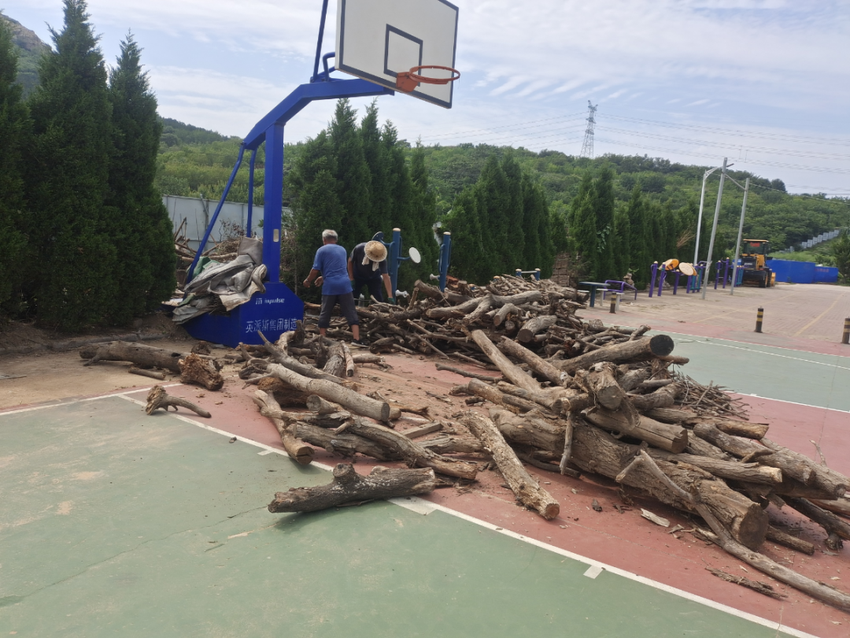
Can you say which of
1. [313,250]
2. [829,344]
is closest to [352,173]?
[313,250]

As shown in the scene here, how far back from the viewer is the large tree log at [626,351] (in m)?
6.09

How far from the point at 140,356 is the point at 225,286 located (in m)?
2.24

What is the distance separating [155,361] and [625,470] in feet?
19.1

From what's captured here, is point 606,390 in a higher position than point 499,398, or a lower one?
higher

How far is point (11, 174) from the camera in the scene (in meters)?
8.12

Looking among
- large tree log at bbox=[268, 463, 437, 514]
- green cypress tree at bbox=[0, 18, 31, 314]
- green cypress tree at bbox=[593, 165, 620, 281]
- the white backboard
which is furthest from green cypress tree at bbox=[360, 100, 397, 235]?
green cypress tree at bbox=[593, 165, 620, 281]

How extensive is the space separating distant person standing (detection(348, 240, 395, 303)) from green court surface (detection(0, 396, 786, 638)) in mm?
6838

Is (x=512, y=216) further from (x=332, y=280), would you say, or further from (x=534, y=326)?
(x=534, y=326)

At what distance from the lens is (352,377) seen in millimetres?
7996

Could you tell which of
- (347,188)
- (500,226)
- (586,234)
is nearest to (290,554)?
(347,188)

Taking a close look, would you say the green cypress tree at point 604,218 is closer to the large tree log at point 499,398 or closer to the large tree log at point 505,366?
the large tree log at point 505,366

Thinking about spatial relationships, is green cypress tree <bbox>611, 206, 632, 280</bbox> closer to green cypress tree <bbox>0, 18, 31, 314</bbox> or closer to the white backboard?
the white backboard

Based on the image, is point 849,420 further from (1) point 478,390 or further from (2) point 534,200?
(2) point 534,200

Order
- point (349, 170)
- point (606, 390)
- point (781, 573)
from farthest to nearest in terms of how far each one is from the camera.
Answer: point (349, 170) → point (606, 390) → point (781, 573)
